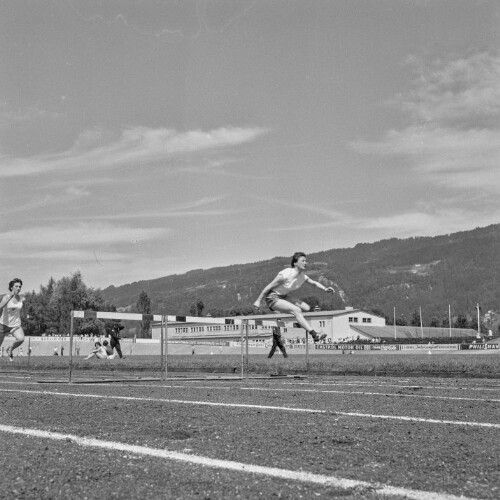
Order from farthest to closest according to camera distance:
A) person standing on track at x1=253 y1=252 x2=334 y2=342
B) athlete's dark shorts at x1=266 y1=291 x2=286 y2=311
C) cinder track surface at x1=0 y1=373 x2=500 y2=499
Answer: athlete's dark shorts at x1=266 y1=291 x2=286 y2=311, person standing on track at x1=253 y1=252 x2=334 y2=342, cinder track surface at x1=0 y1=373 x2=500 y2=499

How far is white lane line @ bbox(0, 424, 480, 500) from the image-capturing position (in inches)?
177

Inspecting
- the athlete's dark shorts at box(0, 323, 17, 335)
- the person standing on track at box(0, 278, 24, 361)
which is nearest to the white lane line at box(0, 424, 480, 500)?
the person standing on track at box(0, 278, 24, 361)

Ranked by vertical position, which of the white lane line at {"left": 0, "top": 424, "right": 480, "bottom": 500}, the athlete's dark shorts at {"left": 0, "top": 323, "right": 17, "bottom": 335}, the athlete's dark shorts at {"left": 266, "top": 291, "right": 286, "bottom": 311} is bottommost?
the white lane line at {"left": 0, "top": 424, "right": 480, "bottom": 500}

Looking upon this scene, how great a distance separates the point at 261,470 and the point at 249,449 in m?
0.82

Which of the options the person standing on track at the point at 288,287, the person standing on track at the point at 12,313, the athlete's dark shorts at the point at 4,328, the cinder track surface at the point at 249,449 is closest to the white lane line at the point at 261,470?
the cinder track surface at the point at 249,449

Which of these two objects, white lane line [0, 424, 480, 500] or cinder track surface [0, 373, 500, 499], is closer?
white lane line [0, 424, 480, 500]

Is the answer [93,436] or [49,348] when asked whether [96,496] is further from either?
[49,348]

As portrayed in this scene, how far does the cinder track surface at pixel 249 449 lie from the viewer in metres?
4.63

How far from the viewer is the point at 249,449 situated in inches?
233

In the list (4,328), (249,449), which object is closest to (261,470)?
(249,449)

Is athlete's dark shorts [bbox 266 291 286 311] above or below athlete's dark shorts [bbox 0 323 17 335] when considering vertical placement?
above

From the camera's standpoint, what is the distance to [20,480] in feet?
15.7

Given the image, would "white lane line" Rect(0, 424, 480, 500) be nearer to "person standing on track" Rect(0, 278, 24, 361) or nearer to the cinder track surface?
the cinder track surface

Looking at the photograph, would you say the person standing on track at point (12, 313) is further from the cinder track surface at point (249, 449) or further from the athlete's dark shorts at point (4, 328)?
the cinder track surface at point (249, 449)
